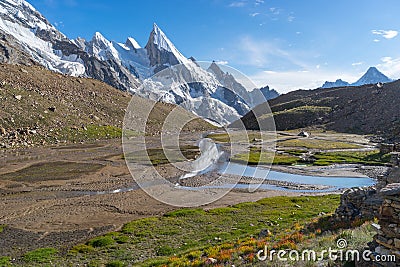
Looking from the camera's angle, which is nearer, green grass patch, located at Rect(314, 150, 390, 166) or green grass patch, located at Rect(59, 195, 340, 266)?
green grass patch, located at Rect(59, 195, 340, 266)

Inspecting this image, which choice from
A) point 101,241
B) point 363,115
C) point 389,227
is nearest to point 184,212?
point 101,241

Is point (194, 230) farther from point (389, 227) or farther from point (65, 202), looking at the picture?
point (65, 202)

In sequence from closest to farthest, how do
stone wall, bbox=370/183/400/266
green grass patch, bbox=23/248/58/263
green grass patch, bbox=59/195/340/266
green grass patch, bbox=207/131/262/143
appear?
1. stone wall, bbox=370/183/400/266
2. green grass patch, bbox=23/248/58/263
3. green grass patch, bbox=59/195/340/266
4. green grass patch, bbox=207/131/262/143

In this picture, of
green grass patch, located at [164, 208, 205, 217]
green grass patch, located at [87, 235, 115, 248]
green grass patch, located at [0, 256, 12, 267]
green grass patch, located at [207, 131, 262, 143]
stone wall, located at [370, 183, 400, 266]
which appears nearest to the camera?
stone wall, located at [370, 183, 400, 266]

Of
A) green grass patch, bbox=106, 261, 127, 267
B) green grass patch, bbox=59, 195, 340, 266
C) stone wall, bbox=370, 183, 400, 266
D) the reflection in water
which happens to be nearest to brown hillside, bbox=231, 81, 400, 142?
the reflection in water

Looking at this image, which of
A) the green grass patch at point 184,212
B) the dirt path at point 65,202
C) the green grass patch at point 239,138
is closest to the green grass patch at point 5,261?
the dirt path at point 65,202

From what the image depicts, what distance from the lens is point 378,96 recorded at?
176m

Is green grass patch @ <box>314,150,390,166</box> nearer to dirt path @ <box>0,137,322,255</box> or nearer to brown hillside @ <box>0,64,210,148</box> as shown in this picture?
dirt path @ <box>0,137,322,255</box>

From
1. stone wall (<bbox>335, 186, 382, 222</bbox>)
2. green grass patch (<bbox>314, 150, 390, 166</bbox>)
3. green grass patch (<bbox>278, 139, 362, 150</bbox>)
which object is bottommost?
green grass patch (<bbox>314, 150, 390, 166</bbox>)

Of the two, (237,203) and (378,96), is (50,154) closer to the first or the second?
(237,203)

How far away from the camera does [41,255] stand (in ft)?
66.8

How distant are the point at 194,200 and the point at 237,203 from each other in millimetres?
5291

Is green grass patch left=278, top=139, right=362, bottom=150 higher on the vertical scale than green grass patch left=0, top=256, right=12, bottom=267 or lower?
higher

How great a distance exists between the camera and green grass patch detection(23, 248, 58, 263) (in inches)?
Answer: 771
